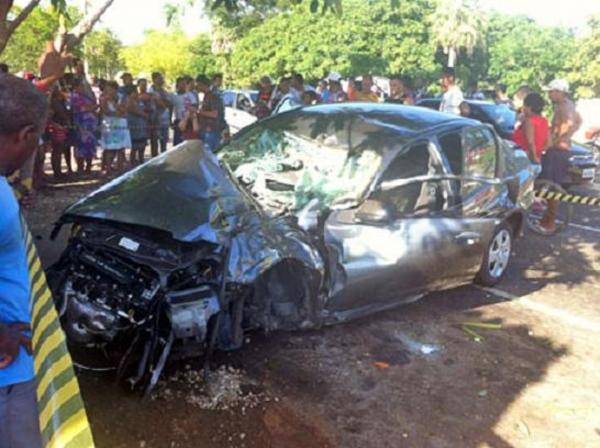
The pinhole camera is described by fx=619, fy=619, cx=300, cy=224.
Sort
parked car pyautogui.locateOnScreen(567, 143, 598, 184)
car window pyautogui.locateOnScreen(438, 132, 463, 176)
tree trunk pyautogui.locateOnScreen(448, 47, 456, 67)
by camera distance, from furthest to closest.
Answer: tree trunk pyautogui.locateOnScreen(448, 47, 456, 67), parked car pyautogui.locateOnScreen(567, 143, 598, 184), car window pyautogui.locateOnScreen(438, 132, 463, 176)

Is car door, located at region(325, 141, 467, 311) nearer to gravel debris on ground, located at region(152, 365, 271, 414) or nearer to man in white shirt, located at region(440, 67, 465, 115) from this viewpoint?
gravel debris on ground, located at region(152, 365, 271, 414)

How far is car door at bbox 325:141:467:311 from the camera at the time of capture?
4.26 m

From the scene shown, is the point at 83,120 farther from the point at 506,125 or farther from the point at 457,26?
the point at 457,26

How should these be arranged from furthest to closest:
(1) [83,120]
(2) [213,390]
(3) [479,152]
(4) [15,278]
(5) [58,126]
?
(1) [83,120], (5) [58,126], (3) [479,152], (2) [213,390], (4) [15,278]

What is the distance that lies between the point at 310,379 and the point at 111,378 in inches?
47.3

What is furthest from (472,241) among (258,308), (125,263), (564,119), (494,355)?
(564,119)

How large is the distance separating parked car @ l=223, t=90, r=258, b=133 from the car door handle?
9.84 metres

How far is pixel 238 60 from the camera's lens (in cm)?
3191

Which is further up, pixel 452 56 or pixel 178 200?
pixel 452 56

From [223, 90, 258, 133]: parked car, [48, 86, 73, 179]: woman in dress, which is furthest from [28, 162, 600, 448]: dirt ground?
[223, 90, 258, 133]: parked car

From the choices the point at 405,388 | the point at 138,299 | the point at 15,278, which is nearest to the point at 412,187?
the point at 405,388

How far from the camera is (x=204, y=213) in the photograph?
3740 mm

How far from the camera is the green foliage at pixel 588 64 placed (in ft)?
124

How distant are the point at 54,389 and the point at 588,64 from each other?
4236 cm
